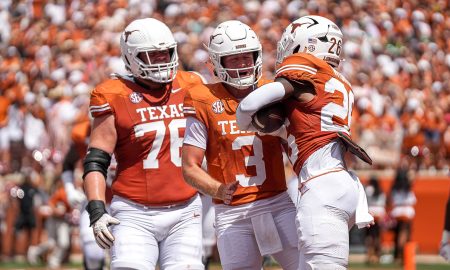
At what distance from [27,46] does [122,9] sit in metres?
1.91

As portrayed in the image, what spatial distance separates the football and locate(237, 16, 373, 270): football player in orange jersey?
37mm

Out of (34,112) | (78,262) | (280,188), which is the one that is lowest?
(78,262)

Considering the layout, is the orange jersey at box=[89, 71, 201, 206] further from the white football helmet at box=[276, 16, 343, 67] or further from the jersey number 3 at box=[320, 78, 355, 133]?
the jersey number 3 at box=[320, 78, 355, 133]

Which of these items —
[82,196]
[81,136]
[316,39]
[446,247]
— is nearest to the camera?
[316,39]

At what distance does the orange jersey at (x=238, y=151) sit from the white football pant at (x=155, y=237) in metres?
0.42

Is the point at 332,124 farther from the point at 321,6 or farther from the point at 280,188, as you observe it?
the point at 321,6

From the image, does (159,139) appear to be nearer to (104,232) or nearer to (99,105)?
(99,105)

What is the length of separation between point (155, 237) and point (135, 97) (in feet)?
2.79

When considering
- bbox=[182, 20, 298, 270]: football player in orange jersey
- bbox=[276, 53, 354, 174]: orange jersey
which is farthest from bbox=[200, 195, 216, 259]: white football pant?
bbox=[276, 53, 354, 174]: orange jersey

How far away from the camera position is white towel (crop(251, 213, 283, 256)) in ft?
21.5

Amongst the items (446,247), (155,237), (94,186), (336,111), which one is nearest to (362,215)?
(336,111)

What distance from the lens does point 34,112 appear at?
1844cm

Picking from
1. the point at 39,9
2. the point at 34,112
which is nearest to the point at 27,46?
the point at 39,9

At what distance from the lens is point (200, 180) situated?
20.9ft
